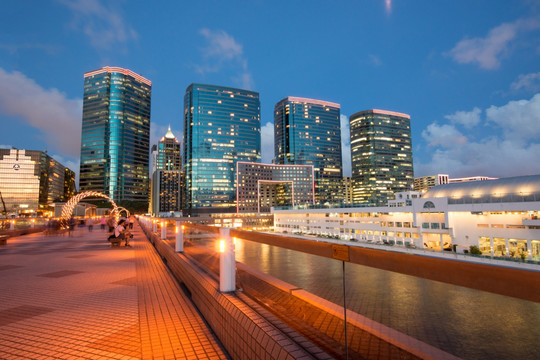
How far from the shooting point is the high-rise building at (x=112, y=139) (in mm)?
166500

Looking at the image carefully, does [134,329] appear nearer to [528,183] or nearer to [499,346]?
[499,346]

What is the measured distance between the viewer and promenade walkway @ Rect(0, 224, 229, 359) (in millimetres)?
4434

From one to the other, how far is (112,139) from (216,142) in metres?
62.3

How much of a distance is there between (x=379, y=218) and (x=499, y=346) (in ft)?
234

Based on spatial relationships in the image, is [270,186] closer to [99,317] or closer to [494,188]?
[494,188]

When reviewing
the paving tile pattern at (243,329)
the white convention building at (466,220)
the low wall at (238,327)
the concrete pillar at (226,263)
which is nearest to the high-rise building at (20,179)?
the white convention building at (466,220)

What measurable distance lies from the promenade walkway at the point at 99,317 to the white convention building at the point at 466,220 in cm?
5562

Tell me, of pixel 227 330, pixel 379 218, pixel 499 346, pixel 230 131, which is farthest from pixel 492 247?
pixel 230 131

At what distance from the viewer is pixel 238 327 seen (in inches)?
149

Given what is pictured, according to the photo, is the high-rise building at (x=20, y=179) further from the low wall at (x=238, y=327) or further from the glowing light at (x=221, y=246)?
the glowing light at (x=221, y=246)

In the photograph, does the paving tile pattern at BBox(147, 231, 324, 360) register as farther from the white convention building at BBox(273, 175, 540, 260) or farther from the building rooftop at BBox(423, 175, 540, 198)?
the building rooftop at BBox(423, 175, 540, 198)

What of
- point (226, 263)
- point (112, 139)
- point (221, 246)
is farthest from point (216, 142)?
point (226, 263)

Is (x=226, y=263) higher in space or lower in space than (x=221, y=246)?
lower

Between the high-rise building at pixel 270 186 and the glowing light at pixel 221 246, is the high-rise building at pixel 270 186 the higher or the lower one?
the higher one
